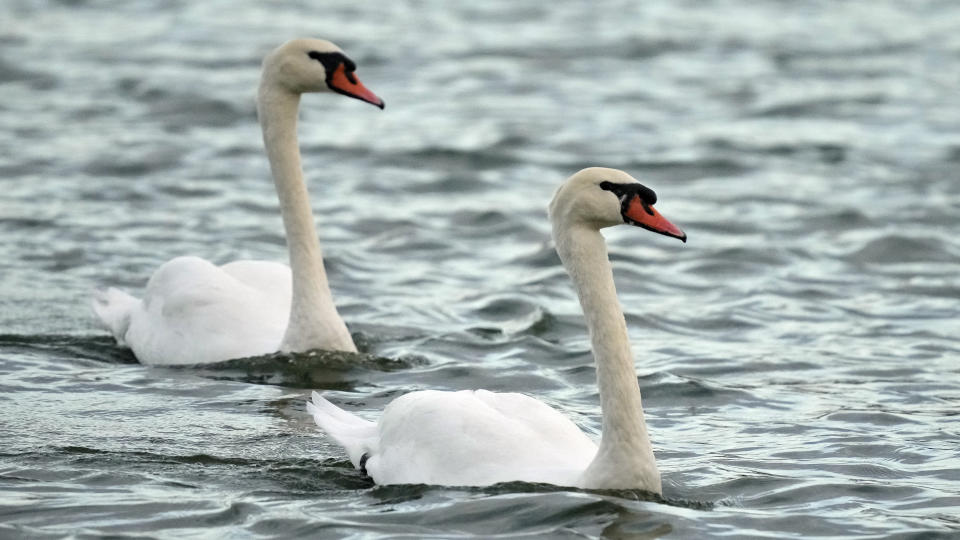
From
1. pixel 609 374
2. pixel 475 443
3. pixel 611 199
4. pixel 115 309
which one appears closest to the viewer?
pixel 611 199

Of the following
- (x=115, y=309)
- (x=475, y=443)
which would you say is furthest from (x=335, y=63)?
(x=475, y=443)

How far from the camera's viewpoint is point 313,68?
10297 millimetres

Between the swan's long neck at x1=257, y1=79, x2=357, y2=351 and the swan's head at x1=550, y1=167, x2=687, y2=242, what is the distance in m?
3.24

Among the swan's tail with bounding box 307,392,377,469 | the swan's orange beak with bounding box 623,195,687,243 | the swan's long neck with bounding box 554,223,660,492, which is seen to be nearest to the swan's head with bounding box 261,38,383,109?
the swan's tail with bounding box 307,392,377,469

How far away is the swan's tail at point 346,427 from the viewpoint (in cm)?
814

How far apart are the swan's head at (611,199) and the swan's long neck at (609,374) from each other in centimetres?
13

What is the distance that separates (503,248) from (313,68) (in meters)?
4.61

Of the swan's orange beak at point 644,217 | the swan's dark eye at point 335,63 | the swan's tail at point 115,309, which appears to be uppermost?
the swan's dark eye at point 335,63

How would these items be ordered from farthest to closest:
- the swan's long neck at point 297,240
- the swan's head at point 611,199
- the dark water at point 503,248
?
the swan's long neck at point 297,240 < the dark water at point 503,248 < the swan's head at point 611,199

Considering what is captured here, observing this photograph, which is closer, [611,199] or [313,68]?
[611,199]

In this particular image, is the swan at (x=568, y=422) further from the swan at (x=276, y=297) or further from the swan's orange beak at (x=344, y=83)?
the swan's orange beak at (x=344, y=83)

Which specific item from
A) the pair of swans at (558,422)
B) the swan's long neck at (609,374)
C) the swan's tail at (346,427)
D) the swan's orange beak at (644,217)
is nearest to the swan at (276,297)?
the pair of swans at (558,422)

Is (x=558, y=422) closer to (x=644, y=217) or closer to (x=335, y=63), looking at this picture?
(x=644, y=217)

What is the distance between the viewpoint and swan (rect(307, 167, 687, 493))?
7.27 meters
